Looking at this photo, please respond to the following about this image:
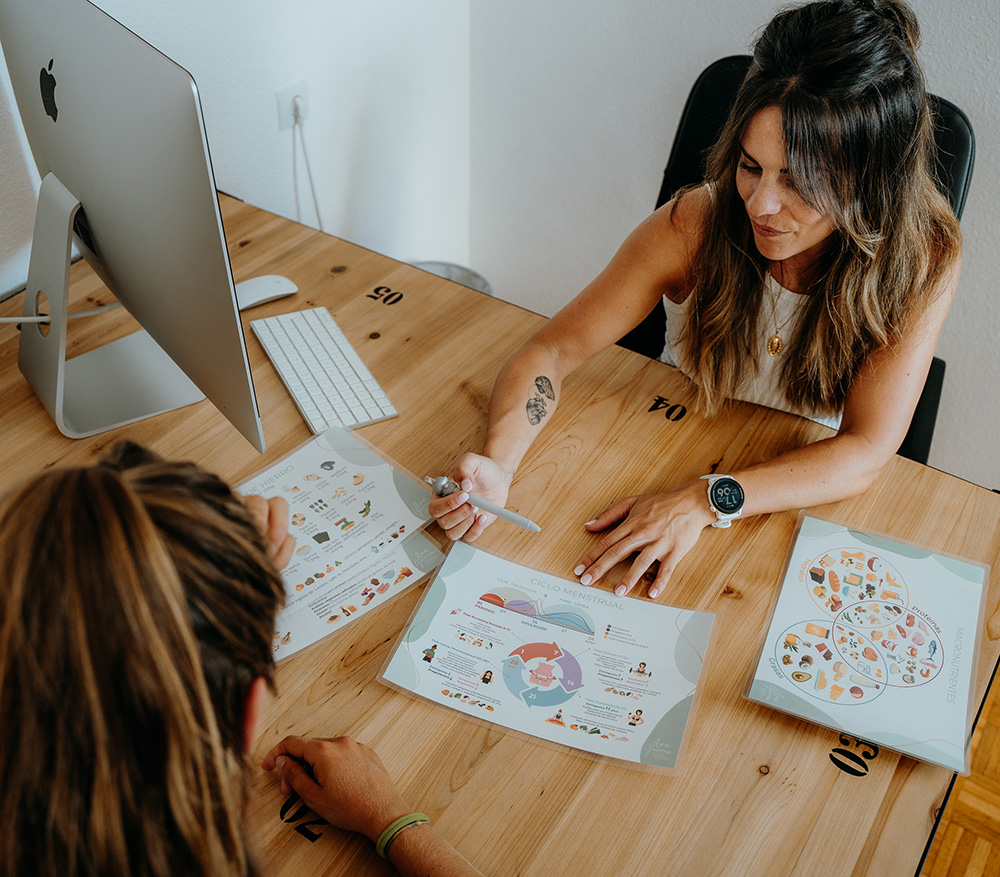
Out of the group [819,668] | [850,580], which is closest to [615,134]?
[850,580]

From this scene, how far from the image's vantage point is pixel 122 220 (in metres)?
0.83

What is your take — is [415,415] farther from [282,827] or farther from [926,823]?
[926,823]

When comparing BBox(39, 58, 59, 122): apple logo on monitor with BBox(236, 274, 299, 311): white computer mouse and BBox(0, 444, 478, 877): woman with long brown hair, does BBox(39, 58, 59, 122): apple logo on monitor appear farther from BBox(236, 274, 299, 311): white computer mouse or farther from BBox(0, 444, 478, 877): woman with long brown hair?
BBox(0, 444, 478, 877): woman with long brown hair

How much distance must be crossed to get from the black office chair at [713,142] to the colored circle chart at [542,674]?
0.67 m

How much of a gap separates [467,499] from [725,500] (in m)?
0.30

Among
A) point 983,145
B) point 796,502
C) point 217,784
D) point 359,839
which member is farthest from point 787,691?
point 983,145

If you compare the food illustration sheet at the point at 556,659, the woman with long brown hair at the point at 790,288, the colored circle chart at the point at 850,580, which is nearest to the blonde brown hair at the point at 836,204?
the woman with long brown hair at the point at 790,288

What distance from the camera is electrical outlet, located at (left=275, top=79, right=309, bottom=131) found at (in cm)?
161

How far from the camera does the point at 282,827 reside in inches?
26.7

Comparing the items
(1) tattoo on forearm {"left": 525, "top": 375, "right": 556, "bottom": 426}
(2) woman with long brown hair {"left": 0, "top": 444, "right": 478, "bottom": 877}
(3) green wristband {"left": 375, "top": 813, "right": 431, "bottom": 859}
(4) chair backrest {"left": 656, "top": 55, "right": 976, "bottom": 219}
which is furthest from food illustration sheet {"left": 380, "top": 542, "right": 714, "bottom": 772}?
(4) chair backrest {"left": 656, "top": 55, "right": 976, "bottom": 219}

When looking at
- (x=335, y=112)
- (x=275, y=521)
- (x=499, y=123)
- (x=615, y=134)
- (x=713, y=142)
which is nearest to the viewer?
(x=275, y=521)

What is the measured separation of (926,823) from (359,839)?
1.62ft

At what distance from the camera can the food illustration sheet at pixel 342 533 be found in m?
0.83

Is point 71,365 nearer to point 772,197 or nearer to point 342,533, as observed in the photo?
point 342,533
